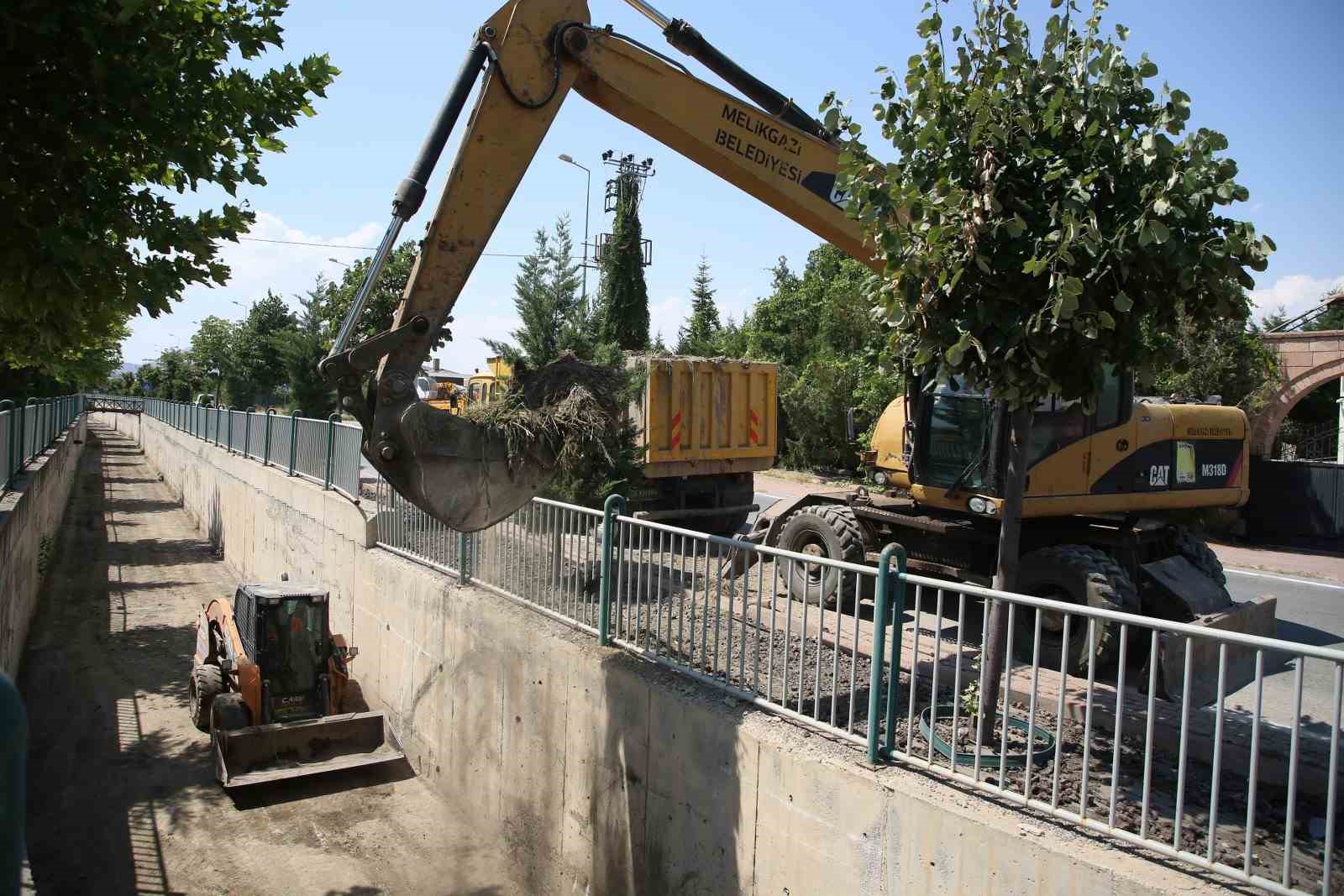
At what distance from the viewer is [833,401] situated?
27.5 m

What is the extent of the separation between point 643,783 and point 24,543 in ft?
31.4

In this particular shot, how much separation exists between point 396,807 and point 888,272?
6.24 metres

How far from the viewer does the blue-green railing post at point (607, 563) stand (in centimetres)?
612

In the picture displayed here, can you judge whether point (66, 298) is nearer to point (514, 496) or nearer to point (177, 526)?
point (514, 496)

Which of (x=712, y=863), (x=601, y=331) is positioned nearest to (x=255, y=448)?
(x=601, y=331)

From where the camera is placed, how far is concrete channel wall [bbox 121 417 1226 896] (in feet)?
12.1

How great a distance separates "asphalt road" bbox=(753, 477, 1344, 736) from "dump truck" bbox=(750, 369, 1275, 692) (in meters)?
0.45

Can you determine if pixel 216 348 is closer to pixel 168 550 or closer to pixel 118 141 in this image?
pixel 168 550

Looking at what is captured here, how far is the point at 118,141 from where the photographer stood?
5539mm

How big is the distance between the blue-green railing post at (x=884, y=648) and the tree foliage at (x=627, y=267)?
32.1 meters

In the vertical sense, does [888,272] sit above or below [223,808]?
above

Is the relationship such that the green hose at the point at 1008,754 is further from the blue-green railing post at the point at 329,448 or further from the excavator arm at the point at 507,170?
the blue-green railing post at the point at 329,448

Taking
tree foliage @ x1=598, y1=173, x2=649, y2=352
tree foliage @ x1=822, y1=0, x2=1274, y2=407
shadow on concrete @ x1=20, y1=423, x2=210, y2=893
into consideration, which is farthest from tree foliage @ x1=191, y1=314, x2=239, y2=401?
tree foliage @ x1=822, y1=0, x2=1274, y2=407

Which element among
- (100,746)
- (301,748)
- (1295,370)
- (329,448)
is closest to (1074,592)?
(301,748)
